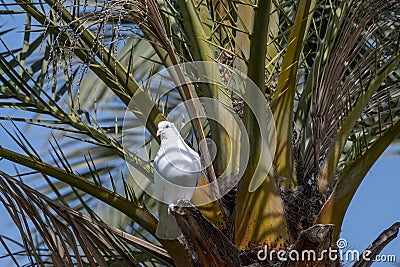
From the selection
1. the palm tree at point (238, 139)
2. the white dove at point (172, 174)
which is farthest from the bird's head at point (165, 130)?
the palm tree at point (238, 139)

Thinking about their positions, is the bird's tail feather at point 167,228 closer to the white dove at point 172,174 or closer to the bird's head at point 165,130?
the white dove at point 172,174

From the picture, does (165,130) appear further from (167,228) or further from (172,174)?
(167,228)

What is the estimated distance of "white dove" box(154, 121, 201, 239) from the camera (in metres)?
1.97

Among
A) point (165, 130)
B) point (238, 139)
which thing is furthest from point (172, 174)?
point (238, 139)

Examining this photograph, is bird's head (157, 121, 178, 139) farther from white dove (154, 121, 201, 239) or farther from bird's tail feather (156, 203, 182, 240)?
bird's tail feather (156, 203, 182, 240)

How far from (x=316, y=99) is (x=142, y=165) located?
0.56 m

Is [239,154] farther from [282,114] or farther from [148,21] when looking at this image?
[148,21]

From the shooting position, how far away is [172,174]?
1970 mm

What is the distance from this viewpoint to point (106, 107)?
136 inches

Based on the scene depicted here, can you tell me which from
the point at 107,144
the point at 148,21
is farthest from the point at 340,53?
the point at 107,144

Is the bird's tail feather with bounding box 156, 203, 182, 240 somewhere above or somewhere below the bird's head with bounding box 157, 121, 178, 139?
below

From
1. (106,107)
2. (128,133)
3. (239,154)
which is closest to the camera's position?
(239,154)

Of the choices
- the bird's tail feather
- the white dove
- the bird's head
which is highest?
the bird's head

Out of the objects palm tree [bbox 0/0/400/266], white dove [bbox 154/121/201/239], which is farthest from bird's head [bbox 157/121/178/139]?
palm tree [bbox 0/0/400/266]
